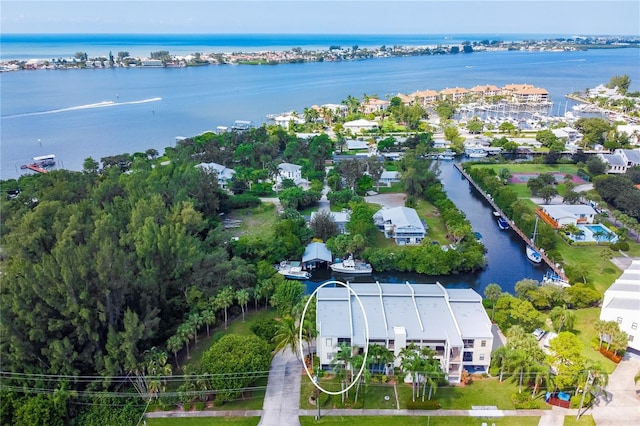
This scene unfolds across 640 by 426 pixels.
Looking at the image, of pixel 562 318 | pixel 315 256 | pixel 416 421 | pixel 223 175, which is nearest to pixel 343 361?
pixel 416 421

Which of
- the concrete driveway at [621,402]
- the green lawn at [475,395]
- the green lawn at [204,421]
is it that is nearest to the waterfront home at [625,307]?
the concrete driveway at [621,402]

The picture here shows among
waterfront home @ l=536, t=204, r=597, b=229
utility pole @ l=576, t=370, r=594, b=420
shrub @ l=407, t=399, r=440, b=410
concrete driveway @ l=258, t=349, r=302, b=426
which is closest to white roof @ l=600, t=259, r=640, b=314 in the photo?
utility pole @ l=576, t=370, r=594, b=420

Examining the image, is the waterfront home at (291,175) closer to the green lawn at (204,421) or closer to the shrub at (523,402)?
the green lawn at (204,421)

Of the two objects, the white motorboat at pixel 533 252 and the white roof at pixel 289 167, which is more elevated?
the white roof at pixel 289 167

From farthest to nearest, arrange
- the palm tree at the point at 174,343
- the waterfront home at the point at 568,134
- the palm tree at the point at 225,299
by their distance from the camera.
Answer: the waterfront home at the point at 568,134 < the palm tree at the point at 225,299 < the palm tree at the point at 174,343

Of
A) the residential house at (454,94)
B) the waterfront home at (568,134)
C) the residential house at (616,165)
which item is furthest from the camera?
the residential house at (454,94)

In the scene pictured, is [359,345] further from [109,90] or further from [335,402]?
[109,90]

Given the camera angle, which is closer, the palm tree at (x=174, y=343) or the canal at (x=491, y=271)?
the palm tree at (x=174, y=343)

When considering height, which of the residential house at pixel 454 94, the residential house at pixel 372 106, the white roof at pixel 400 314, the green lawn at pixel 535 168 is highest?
the residential house at pixel 454 94

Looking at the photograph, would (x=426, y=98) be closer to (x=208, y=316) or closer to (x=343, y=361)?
(x=208, y=316)
